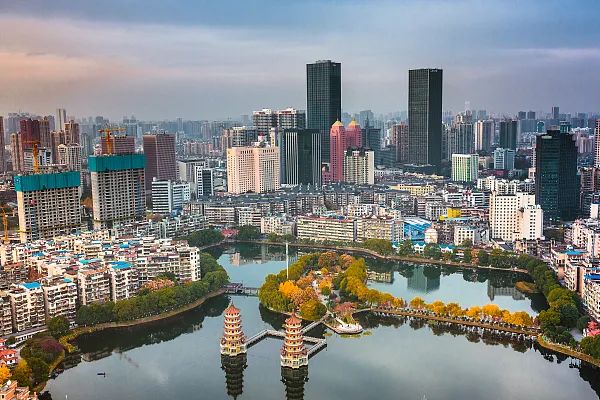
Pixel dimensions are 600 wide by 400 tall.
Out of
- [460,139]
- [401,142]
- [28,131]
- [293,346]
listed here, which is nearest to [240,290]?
[293,346]

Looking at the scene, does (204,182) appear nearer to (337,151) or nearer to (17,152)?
(337,151)

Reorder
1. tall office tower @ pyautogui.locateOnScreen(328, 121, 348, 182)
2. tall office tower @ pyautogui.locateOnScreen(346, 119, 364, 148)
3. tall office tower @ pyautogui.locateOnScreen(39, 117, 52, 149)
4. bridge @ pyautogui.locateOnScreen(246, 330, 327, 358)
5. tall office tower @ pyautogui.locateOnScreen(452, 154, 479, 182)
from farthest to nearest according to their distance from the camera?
1. tall office tower @ pyautogui.locateOnScreen(346, 119, 364, 148)
2. tall office tower @ pyautogui.locateOnScreen(328, 121, 348, 182)
3. tall office tower @ pyautogui.locateOnScreen(452, 154, 479, 182)
4. tall office tower @ pyautogui.locateOnScreen(39, 117, 52, 149)
5. bridge @ pyautogui.locateOnScreen(246, 330, 327, 358)

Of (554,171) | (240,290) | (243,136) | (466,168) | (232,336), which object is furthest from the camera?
(243,136)

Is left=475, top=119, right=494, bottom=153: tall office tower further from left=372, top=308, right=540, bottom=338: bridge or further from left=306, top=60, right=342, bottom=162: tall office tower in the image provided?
left=372, top=308, right=540, bottom=338: bridge

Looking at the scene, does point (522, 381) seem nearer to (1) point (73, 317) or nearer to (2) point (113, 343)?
(2) point (113, 343)

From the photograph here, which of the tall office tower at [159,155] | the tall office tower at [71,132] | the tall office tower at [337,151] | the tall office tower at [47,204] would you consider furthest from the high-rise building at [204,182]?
the tall office tower at [47,204]

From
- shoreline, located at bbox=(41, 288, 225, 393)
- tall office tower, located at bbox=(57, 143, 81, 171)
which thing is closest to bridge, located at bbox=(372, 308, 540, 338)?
shoreline, located at bbox=(41, 288, 225, 393)
